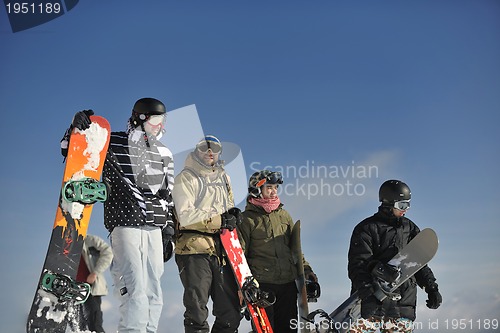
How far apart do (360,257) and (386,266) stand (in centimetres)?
28

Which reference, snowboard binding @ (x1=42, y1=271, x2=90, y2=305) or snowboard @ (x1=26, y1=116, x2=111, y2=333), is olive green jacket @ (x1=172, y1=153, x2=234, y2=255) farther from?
snowboard binding @ (x1=42, y1=271, x2=90, y2=305)

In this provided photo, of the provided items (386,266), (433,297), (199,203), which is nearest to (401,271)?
(386,266)

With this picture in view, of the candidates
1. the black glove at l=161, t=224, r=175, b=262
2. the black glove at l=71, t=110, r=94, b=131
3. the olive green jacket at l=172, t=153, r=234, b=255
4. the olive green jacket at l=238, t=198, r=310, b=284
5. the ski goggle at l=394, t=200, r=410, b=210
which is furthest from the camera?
the olive green jacket at l=238, t=198, r=310, b=284

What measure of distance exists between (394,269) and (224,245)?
69.1 inches

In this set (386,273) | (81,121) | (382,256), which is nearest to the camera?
(81,121)

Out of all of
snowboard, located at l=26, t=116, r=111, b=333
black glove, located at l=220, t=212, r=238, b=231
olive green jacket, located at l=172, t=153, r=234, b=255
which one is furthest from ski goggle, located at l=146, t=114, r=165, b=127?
black glove, located at l=220, t=212, r=238, b=231

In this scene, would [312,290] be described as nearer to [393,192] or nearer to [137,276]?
[393,192]

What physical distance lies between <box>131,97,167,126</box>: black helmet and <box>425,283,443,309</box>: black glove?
11.2ft

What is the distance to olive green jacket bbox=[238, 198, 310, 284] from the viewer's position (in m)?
6.72

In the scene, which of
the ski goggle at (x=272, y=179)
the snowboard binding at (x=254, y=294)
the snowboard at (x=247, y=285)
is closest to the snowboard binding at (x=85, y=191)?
the snowboard at (x=247, y=285)

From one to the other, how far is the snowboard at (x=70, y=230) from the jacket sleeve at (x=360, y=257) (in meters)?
2.66

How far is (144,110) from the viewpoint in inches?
228

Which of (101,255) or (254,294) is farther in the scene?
(101,255)

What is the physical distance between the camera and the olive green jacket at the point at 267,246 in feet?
22.1
